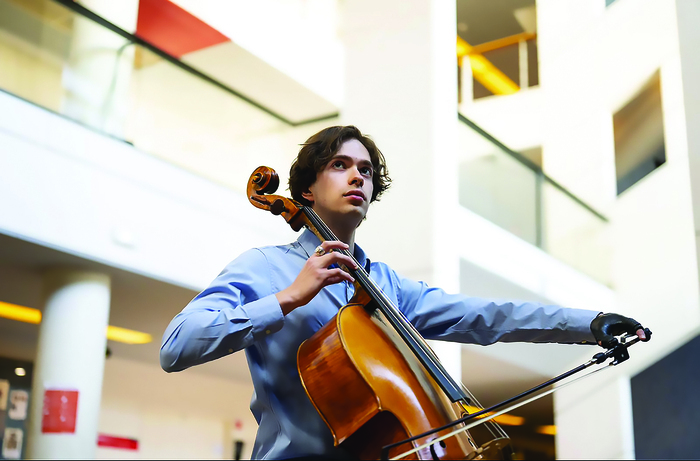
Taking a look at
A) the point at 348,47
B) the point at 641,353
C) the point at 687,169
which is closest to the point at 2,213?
the point at 348,47

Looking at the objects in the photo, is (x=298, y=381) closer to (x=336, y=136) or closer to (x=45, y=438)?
(x=336, y=136)

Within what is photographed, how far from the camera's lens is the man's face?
61.8 inches

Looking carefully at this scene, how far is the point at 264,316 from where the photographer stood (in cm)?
124

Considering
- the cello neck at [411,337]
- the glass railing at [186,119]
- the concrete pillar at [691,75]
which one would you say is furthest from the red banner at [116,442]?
the cello neck at [411,337]

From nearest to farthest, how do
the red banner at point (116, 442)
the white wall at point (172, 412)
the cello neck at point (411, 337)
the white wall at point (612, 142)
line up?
the cello neck at point (411, 337) → the white wall at point (612, 142) → the red banner at point (116, 442) → the white wall at point (172, 412)

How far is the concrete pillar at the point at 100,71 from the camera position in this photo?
3.53 m

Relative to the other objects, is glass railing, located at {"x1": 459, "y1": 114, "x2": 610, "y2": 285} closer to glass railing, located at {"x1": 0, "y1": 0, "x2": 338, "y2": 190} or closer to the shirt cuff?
glass railing, located at {"x1": 0, "y1": 0, "x2": 338, "y2": 190}

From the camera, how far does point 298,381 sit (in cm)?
137

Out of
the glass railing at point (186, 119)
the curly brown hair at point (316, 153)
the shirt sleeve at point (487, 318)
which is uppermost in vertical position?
the glass railing at point (186, 119)

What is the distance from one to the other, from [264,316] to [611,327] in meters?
0.57

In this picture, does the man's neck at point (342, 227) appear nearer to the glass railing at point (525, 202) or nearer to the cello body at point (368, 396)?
the cello body at point (368, 396)

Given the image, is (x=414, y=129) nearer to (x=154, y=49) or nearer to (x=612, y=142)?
(x=612, y=142)

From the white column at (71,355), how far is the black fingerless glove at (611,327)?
2.76 metres

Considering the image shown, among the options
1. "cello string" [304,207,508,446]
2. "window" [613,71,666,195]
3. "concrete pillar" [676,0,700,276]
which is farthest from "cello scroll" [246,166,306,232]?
"window" [613,71,666,195]
